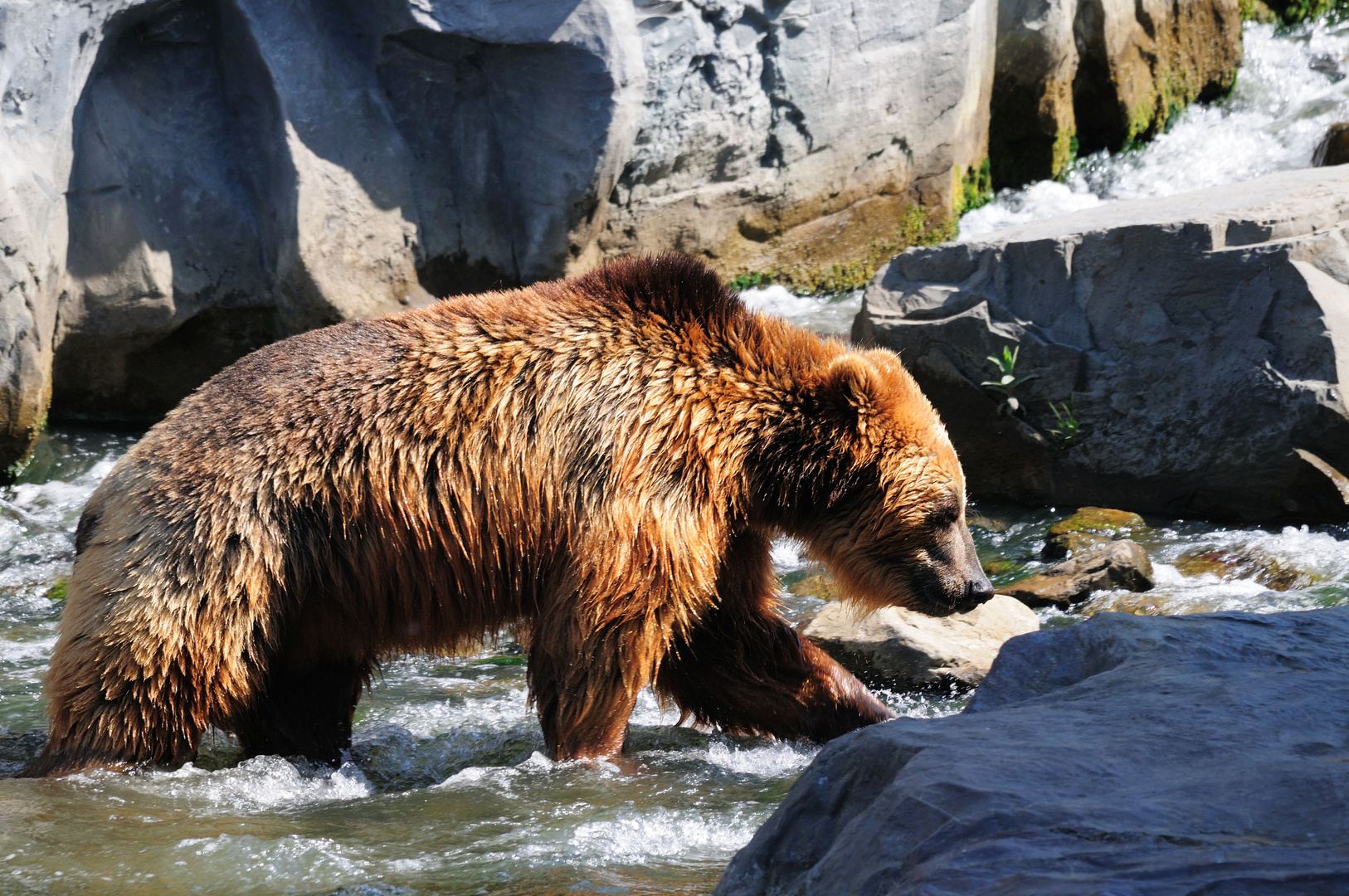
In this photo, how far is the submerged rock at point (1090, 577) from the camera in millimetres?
7328

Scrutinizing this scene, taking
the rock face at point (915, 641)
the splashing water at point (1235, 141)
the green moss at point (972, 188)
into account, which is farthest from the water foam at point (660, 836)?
the green moss at point (972, 188)

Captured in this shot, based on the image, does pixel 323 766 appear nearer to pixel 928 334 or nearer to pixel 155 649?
pixel 155 649

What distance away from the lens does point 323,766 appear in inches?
213

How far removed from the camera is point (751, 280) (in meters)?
13.2

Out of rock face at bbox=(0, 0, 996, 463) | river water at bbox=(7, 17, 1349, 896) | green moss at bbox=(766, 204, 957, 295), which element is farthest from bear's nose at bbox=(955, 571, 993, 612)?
green moss at bbox=(766, 204, 957, 295)

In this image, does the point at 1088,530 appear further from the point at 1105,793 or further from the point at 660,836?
the point at 1105,793

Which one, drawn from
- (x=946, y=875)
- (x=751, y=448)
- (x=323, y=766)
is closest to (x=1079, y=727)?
(x=946, y=875)

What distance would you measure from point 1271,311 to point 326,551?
20.5 feet

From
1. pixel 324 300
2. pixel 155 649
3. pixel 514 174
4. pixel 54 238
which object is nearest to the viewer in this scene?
pixel 155 649

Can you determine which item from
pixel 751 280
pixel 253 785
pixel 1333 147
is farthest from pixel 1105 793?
pixel 1333 147

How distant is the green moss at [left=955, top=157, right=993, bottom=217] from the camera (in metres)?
14.2

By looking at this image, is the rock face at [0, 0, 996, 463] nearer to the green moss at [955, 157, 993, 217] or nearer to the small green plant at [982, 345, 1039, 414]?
the green moss at [955, 157, 993, 217]

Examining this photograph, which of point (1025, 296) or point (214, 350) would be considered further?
point (214, 350)

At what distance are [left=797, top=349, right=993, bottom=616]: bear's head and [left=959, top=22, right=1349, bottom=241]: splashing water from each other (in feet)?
28.5
